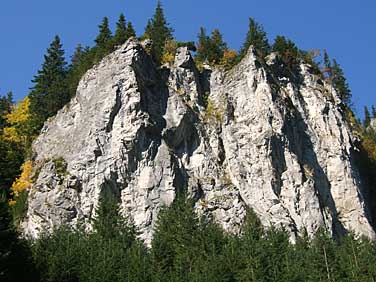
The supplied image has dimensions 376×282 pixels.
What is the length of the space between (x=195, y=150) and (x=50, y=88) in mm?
15629

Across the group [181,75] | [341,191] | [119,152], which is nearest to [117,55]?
[181,75]

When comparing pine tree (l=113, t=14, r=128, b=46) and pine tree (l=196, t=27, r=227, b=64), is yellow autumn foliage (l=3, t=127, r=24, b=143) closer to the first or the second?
pine tree (l=113, t=14, r=128, b=46)

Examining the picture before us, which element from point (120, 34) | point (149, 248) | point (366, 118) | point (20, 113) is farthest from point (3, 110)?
point (366, 118)

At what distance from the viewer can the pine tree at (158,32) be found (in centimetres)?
5759

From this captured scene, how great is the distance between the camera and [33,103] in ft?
187

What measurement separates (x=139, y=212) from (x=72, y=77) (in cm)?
1797

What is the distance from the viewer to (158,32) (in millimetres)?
62875

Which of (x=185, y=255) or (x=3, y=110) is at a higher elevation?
(x=3, y=110)

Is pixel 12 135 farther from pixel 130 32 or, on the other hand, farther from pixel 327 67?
pixel 327 67

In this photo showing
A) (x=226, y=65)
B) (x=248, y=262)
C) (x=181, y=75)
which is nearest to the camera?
(x=248, y=262)

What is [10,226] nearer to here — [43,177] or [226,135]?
[43,177]

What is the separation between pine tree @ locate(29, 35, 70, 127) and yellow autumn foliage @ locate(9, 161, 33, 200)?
25.2 ft

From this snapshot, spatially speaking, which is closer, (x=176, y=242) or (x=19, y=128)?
(x=176, y=242)

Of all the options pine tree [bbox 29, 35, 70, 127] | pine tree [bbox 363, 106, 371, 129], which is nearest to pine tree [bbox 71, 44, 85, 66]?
pine tree [bbox 29, 35, 70, 127]
